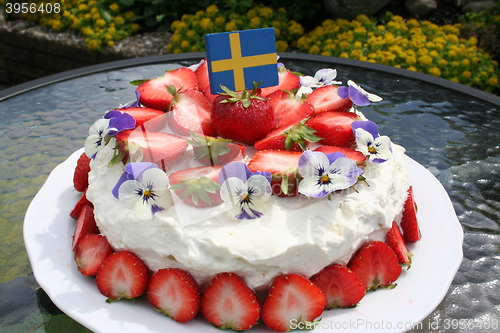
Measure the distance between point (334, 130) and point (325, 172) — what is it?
28cm

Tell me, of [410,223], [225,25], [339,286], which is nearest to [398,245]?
[410,223]

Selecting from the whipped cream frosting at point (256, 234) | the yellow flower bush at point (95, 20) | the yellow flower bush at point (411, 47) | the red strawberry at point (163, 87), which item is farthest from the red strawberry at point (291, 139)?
the yellow flower bush at point (95, 20)

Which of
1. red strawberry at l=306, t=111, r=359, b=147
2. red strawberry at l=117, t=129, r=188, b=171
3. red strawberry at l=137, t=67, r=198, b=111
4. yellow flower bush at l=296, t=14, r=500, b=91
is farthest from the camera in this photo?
yellow flower bush at l=296, t=14, r=500, b=91

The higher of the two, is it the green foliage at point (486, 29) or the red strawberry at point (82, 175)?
the red strawberry at point (82, 175)

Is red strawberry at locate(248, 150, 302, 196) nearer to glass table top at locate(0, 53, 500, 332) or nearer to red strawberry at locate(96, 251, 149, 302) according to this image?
red strawberry at locate(96, 251, 149, 302)

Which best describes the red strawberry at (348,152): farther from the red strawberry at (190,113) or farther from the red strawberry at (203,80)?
the red strawberry at (203,80)

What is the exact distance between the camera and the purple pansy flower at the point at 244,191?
1.34m

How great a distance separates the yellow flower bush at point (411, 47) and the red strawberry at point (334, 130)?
264 cm

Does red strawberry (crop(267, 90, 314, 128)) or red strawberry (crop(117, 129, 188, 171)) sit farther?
red strawberry (crop(267, 90, 314, 128))

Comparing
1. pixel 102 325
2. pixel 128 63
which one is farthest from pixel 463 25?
pixel 102 325

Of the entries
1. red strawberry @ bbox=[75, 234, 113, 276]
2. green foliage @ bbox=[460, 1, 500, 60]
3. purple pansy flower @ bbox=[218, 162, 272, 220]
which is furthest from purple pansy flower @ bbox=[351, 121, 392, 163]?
green foliage @ bbox=[460, 1, 500, 60]

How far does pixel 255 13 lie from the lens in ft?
15.7

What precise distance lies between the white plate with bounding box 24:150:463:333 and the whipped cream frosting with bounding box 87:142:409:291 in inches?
5.6

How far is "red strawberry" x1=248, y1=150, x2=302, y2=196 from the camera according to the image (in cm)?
139
